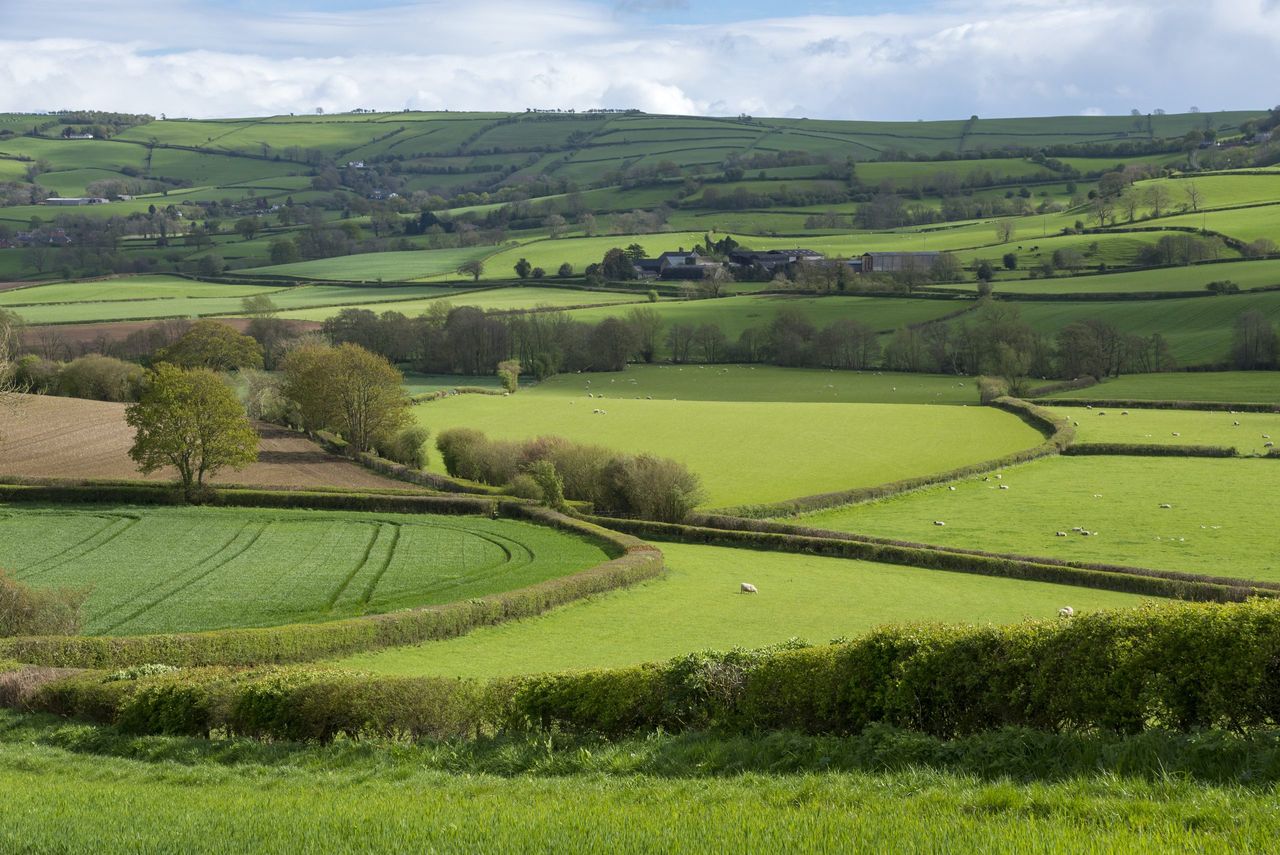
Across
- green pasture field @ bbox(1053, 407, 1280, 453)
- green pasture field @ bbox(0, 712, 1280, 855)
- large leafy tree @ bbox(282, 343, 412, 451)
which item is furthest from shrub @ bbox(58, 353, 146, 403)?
green pasture field @ bbox(0, 712, 1280, 855)

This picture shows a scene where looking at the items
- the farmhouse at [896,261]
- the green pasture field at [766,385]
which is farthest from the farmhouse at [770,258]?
the green pasture field at [766,385]

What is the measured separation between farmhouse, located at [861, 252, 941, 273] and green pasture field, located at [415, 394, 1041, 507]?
212 ft

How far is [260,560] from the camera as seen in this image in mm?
43375

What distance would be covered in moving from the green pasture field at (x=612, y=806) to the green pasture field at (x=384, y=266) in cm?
15065

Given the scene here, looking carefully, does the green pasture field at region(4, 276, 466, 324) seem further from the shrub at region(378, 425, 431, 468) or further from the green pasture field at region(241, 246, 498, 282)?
the shrub at region(378, 425, 431, 468)

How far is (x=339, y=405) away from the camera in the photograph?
70.6 meters

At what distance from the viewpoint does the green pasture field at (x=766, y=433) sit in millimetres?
63875

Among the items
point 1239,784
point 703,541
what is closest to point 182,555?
point 703,541

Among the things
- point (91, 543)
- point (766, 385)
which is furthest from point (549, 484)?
point (766, 385)

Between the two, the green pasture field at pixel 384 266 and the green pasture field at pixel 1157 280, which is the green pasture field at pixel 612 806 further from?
the green pasture field at pixel 384 266

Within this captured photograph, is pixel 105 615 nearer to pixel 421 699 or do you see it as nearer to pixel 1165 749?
pixel 421 699

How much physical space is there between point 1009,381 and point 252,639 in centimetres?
7786

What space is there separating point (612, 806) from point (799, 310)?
119 m

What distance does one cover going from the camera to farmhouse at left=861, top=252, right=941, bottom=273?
492 feet
